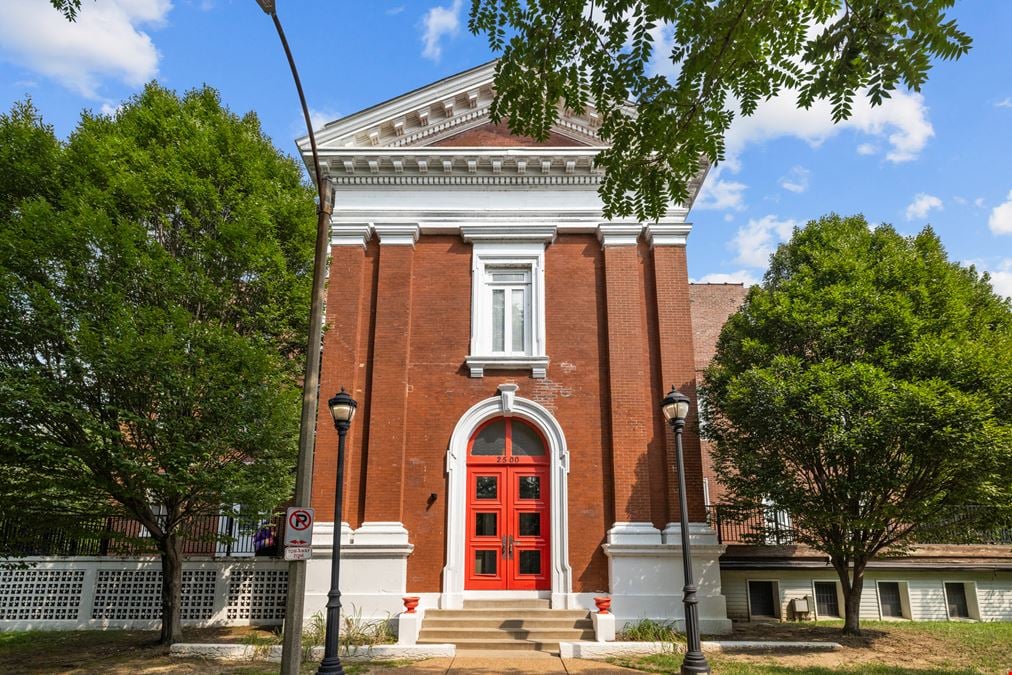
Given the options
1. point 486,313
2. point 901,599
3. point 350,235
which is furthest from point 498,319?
point 901,599

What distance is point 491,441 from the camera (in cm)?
1517

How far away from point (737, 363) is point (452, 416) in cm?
621

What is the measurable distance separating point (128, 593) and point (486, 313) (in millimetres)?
10324

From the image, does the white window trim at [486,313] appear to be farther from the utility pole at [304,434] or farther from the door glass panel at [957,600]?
the door glass panel at [957,600]

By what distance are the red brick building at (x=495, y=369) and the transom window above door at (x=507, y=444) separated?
0.03 m

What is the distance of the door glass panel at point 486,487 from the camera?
14789mm

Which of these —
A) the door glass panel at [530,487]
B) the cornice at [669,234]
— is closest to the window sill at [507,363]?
the door glass panel at [530,487]

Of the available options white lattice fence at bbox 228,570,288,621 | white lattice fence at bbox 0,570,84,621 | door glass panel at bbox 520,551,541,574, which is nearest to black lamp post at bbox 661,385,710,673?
door glass panel at bbox 520,551,541,574

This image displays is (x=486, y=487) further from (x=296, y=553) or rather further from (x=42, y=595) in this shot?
(x=42, y=595)

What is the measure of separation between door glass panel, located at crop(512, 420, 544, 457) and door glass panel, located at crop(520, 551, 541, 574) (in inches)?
82.9

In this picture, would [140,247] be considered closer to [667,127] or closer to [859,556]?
[667,127]

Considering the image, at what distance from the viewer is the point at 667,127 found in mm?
7574

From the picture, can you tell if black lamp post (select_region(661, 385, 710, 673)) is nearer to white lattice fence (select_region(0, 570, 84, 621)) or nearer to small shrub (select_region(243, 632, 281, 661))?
small shrub (select_region(243, 632, 281, 661))

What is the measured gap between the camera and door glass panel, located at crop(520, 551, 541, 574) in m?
14.3
